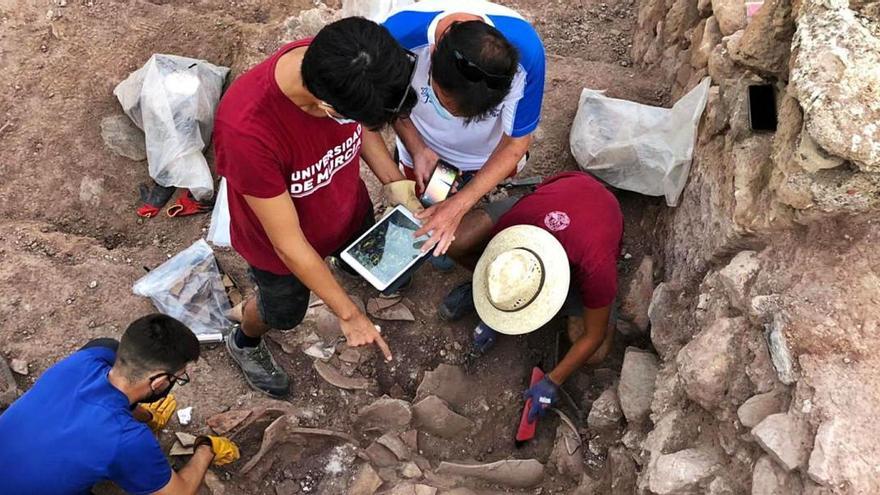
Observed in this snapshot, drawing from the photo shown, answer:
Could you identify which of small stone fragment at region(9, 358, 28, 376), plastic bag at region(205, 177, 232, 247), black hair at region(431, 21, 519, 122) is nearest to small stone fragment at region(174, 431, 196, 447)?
small stone fragment at region(9, 358, 28, 376)

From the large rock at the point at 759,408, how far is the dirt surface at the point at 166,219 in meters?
0.98

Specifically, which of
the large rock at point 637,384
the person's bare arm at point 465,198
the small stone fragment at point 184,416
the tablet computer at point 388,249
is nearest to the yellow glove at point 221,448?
the small stone fragment at point 184,416

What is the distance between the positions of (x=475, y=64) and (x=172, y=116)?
109 inches

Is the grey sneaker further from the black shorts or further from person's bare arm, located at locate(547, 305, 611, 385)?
person's bare arm, located at locate(547, 305, 611, 385)

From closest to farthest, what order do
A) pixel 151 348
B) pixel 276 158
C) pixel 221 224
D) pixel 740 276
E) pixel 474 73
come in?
pixel 276 158 < pixel 474 73 < pixel 151 348 < pixel 740 276 < pixel 221 224

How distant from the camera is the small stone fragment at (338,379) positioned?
140 inches

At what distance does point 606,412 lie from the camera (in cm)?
329

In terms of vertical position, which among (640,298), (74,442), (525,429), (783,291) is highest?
(783,291)

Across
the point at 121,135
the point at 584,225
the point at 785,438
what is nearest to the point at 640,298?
the point at 584,225

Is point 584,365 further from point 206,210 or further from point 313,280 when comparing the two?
point 206,210

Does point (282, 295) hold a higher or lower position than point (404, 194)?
lower

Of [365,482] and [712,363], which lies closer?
[712,363]

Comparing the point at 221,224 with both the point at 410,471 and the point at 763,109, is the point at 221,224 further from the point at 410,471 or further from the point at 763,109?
the point at 763,109

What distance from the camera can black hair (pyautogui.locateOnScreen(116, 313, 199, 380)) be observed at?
2547 mm
